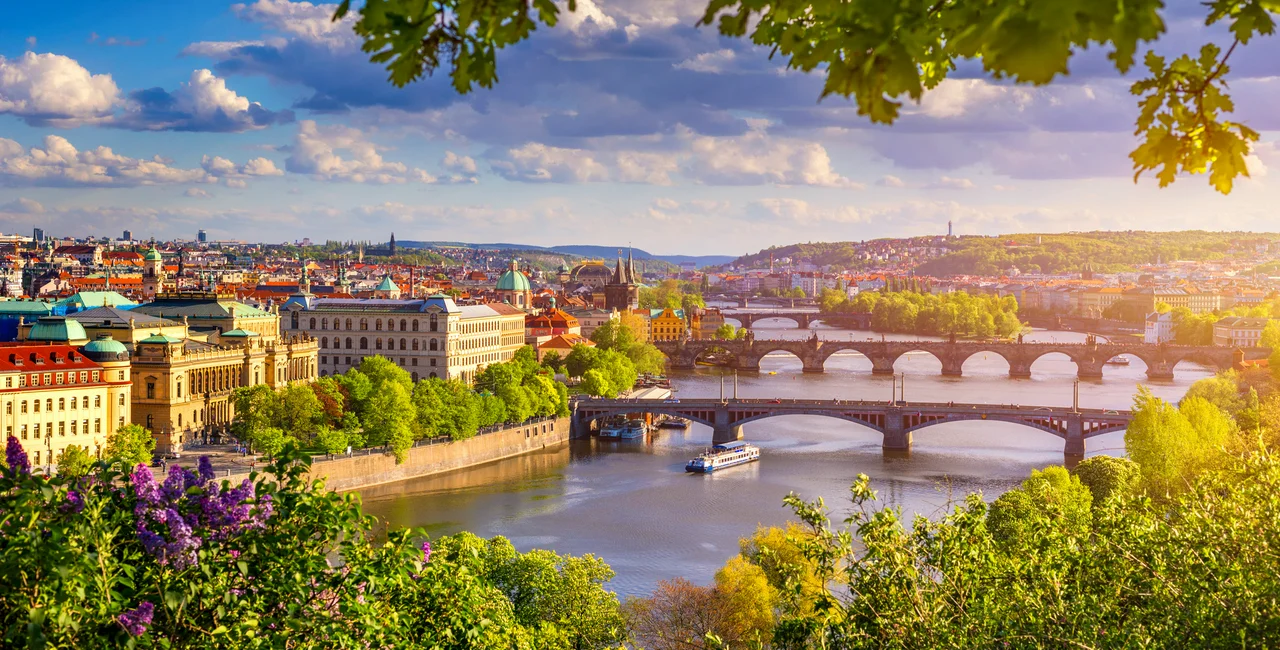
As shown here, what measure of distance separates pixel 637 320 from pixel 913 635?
78.6 metres

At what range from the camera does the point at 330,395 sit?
39031 mm

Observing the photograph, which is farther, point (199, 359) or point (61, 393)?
point (199, 359)

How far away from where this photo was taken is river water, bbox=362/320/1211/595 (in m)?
28.9

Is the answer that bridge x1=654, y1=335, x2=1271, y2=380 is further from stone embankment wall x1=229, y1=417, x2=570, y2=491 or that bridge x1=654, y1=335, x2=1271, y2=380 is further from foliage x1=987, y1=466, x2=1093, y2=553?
foliage x1=987, y1=466, x2=1093, y2=553

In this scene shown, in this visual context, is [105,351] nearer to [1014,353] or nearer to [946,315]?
[1014,353]

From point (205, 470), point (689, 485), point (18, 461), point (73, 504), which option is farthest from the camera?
point (689, 485)

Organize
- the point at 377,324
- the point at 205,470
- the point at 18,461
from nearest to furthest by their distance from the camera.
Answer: the point at 18,461
the point at 205,470
the point at 377,324

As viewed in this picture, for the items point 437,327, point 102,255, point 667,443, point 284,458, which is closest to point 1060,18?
point 284,458

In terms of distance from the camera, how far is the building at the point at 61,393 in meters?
32.5

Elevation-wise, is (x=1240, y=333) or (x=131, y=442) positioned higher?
(x=1240, y=333)

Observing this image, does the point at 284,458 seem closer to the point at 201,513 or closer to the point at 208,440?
the point at 201,513

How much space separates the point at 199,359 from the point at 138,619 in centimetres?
3448

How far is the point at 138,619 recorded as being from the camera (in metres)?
6.47

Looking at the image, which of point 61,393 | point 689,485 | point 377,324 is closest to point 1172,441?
point 689,485
